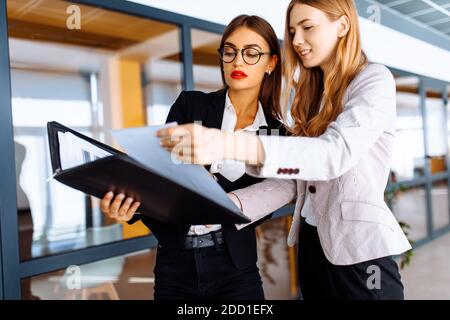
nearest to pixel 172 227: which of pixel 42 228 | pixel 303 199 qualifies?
pixel 303 199

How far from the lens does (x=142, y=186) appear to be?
820mm

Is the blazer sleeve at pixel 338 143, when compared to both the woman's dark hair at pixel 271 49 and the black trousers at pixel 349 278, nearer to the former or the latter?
the black trousers at pixel 349 278

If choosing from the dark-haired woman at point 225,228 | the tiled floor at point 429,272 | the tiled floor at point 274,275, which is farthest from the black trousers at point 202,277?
the tiled floor at point 274,275

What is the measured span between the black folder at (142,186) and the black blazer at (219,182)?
270mm

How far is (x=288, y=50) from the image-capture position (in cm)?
104

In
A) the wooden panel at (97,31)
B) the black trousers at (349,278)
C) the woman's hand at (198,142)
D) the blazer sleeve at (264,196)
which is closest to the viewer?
the woman's hand at (198,142)

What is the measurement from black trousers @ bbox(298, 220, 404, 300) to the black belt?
1.19 ft

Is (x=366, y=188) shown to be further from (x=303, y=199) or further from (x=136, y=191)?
(x=136, y=191)

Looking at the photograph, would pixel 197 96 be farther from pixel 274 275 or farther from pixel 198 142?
pixel 274 275

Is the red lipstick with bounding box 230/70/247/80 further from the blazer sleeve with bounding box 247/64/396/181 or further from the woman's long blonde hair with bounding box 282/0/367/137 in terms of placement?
the blazer sleeve with bounding box 247/64/396/181

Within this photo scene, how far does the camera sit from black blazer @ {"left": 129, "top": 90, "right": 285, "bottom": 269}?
4.07ft

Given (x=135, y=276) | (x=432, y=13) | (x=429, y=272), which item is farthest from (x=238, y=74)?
(x=135, y=276)

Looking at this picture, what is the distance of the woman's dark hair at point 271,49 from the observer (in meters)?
1.33

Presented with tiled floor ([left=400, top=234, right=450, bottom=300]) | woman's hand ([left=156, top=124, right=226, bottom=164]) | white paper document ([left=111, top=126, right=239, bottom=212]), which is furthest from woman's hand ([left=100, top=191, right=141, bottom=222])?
tiled floor ([left=400, top=234, right=450, bottom=300])
